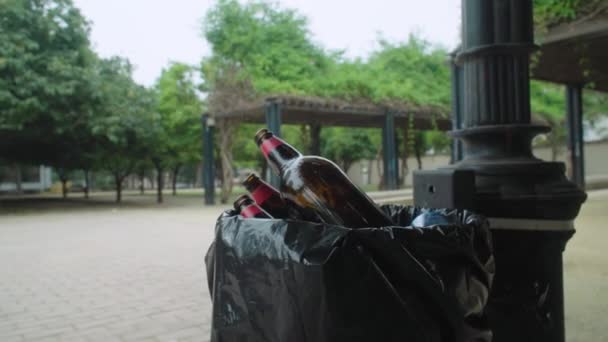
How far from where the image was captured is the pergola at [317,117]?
45.9 feet

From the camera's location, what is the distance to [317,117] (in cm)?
1739

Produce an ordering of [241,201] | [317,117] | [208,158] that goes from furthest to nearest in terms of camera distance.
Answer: [317,117], [208,158], [241,201]

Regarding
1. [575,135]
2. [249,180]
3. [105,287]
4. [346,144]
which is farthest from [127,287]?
[346,144]

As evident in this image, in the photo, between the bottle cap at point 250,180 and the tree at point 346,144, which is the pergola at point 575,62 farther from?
the tree at point 346,144

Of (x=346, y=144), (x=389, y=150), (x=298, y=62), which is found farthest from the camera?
(x=346, y=144)

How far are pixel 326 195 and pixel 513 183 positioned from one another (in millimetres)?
725

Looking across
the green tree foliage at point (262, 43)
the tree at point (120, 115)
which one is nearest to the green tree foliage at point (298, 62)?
the green tree foliage at point (262, 43)

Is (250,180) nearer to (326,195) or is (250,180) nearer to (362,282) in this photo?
(326,195)

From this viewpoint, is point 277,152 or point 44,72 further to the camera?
point 44,72

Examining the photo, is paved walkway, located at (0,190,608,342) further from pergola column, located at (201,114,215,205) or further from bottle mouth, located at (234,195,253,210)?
pergola column, located at (201,114,215,205)

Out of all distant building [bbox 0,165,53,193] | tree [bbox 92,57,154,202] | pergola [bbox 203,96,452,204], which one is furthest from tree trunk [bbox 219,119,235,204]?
distant building [bbox 0,165,53,193]

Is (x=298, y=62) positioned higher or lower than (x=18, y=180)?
higher

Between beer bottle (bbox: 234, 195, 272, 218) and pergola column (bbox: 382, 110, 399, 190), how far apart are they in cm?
1622

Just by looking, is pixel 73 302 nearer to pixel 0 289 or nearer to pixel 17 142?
pixel 0 289
